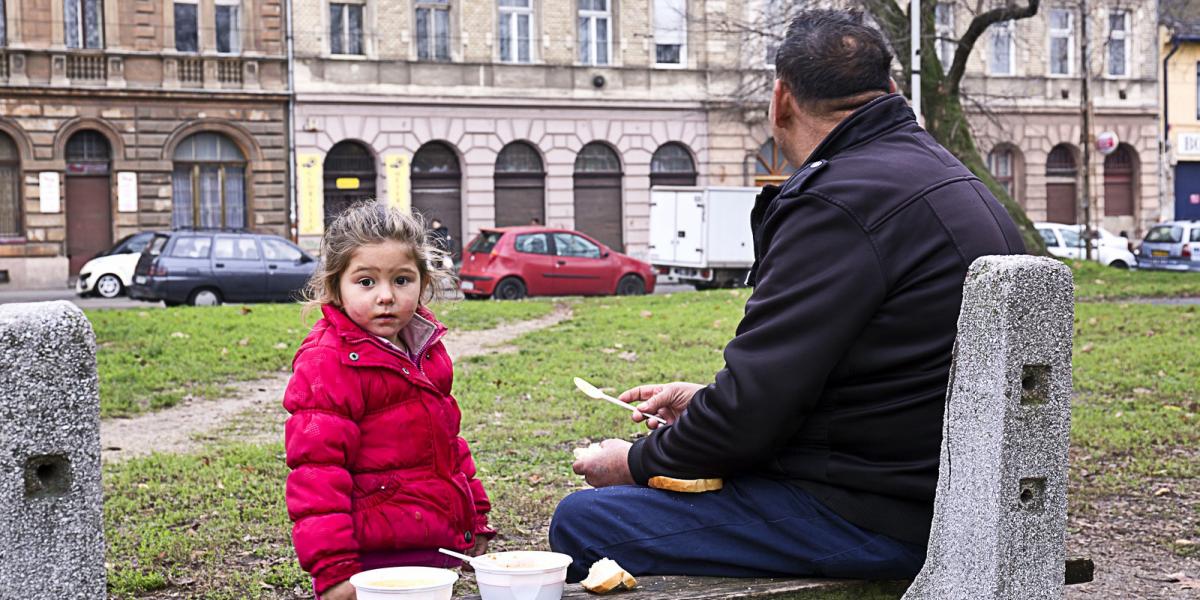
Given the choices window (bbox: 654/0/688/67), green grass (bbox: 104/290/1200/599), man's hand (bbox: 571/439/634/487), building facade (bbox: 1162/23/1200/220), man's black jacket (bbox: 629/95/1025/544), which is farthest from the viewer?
building facade (bbox: 1162/23/1200/220)

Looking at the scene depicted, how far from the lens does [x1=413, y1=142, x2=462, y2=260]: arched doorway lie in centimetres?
3794

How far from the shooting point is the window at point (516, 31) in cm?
3884

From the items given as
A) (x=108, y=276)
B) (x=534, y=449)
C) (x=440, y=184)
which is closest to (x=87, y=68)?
(x=108, y=276)

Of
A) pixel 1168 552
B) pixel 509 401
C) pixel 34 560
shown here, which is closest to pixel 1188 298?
pixel 509 401

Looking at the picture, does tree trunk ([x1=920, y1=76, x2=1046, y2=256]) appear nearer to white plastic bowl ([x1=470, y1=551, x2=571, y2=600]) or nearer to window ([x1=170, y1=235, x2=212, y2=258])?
window ([x1=170, y1=235, x2=212, y2=258])

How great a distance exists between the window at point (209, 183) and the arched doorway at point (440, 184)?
453 cm

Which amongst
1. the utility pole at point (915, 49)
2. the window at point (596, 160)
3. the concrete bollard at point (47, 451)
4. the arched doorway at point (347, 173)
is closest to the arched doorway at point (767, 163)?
the window at point (596, 160)

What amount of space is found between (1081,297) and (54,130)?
23.6m

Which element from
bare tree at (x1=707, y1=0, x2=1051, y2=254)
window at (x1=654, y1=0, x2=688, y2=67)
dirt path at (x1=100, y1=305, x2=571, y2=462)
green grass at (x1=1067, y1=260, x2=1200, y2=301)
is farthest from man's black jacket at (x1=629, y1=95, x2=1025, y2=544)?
window at (x1=654, y1=0, x2=688, y2=67)

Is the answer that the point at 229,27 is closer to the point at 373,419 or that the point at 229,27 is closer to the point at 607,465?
the point at 373,419

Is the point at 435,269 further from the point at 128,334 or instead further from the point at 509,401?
the point at 128,334

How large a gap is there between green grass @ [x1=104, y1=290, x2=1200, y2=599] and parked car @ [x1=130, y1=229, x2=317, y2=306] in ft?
33.2

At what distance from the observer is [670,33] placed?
40.8m

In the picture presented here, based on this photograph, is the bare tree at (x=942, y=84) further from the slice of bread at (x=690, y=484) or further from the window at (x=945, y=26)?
the slice of bread at (x=690, y=484)
